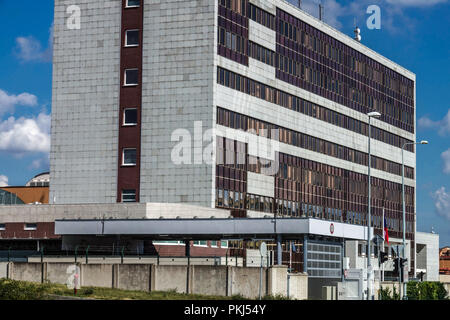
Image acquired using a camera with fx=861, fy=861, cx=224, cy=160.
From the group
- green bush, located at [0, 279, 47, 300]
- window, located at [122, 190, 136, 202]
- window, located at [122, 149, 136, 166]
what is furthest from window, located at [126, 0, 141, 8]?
green bush, located at [0, 279, 47, 300]

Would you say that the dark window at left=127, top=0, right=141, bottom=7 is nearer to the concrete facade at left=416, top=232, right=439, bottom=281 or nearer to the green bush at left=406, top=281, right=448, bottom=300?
the green bush at left=406, top=281, right=448, bottom=300

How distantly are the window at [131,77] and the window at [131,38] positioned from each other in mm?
2383

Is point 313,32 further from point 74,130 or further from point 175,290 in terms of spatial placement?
point 175,290

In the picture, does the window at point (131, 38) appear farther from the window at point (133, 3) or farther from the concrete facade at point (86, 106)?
the window at point (133, 3)

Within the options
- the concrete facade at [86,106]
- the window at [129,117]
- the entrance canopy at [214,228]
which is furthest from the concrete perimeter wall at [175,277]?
the window at [129,117]

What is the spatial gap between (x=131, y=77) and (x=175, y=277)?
32.6 m

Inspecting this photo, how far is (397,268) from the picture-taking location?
49.9 meters

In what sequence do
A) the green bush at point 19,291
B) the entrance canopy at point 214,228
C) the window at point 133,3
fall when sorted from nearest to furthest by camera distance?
1. the green bush at point 19,291
2. the entrance canopy at point 214,228
3. the window at point 133,3

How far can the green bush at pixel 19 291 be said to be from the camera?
128 feet

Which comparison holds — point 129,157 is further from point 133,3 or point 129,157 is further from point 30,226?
point 133,3

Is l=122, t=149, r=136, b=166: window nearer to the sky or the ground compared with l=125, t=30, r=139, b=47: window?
nearer to the ground

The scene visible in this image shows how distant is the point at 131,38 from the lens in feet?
259

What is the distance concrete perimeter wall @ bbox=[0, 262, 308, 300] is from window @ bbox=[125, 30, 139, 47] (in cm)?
3101

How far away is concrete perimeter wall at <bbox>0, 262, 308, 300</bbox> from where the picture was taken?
48688 millimetres
